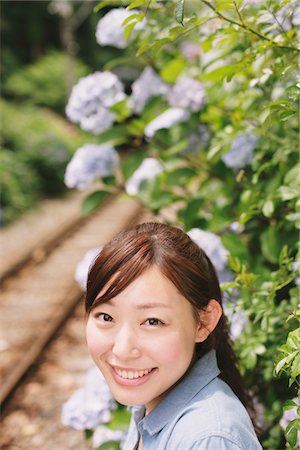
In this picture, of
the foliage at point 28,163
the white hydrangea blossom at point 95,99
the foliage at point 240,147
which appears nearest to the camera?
the foliage at point 240,147

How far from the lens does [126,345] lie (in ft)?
4.55

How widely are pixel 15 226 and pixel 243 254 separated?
753 cm

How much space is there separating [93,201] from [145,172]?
0.97 feet

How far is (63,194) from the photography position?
13141 millimetres

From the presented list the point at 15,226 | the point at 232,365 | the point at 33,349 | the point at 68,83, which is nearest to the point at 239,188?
the point at 232,365

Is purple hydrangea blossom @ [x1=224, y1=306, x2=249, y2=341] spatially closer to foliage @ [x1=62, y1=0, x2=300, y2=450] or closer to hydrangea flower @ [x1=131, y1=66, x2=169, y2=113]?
foliage @ [x1=62, y1=0, x2=300, y2=450]

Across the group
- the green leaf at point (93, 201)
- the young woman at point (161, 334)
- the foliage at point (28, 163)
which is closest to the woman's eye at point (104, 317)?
the young woman at point (161, 334)

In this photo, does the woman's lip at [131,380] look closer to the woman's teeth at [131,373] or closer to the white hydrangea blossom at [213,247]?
the woman's teeth at [131,373]

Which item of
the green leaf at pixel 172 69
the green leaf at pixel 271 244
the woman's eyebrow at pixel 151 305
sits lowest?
the green leaf at pixel 271 244

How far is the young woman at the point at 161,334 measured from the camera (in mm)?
1381

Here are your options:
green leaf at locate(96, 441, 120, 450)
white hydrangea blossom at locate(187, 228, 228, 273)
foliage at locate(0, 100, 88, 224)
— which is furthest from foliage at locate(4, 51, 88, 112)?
green leaf at locate(96, 441, 120, 450)

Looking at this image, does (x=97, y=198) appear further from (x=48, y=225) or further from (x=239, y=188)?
(x=48, y=225)

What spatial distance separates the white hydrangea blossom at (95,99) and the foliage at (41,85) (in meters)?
22.7

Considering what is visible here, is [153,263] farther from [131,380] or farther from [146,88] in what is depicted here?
[146,88]
